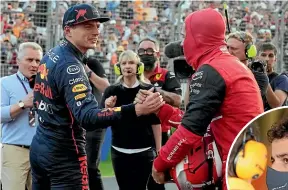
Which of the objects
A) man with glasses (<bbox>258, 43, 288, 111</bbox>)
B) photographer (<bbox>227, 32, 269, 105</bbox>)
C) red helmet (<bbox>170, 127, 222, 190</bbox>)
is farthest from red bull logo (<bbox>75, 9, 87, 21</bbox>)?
man with glasses (<bbox>258, 43, 288, 111</bbox>)

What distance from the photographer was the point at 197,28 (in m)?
3.45

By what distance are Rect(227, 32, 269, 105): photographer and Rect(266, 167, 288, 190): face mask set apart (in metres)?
2.42

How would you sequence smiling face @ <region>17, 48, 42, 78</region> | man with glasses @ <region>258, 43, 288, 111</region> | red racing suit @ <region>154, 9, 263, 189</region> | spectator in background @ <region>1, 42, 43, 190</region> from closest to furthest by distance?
red racing suit @ <region>154, 9, 263, 189</region>, man with glasses @ <region>258, 43, 288, 111</region>, spectator in background @ <region>1, 42, 43, 190</region>, smiling face @ <region>17, 48, 42, 78</region>

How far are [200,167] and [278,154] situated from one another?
944 millimetres

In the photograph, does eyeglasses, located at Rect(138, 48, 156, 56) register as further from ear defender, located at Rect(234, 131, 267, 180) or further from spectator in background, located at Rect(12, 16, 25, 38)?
spectator in background, located at Rect(12, 16, 25, 38)

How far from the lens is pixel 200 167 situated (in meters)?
3.30

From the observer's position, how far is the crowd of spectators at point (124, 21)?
11.4 m

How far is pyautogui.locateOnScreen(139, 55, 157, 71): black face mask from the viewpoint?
6.71 metres

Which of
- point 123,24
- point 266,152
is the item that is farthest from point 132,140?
point 123,24

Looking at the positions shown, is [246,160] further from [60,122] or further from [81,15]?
[81,15]

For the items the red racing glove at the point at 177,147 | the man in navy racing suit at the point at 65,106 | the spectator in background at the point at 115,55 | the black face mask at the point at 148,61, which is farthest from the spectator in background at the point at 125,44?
the red racing glove at the point at 177,147

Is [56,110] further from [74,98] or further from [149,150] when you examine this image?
[149,150]

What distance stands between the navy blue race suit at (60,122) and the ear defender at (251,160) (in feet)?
4.15

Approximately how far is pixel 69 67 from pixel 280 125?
6.00 ft
